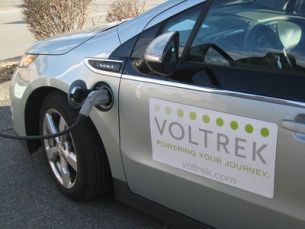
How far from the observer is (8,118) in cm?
523

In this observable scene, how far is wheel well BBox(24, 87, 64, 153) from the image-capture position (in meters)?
3.54

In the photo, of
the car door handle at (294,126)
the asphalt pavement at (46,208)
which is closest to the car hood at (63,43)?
the asphalt pavement at (46,208)

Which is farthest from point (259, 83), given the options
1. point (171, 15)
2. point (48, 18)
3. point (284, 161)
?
point (48, 18)

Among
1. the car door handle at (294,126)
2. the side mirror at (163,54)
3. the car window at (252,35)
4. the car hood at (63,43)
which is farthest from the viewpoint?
the car hood at (63,43)

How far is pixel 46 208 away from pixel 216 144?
1.58 m

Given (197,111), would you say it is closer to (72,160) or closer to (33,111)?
(72,160)

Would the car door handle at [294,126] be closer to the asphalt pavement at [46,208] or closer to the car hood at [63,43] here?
the asphalt pavement at [46,208]

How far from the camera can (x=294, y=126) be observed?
2059mm

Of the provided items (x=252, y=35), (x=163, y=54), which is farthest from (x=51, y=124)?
(x=252, y=35)

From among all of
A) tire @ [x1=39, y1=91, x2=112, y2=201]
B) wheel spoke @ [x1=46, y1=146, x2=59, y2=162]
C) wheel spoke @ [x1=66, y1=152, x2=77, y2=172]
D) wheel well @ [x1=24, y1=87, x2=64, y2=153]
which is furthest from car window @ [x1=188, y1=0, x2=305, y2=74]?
wheel spoke @ [x1=46, y1=146, x2=59, y2=162]

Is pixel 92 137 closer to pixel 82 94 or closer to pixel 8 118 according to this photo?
pixel 82 94

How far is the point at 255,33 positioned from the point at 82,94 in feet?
3.45

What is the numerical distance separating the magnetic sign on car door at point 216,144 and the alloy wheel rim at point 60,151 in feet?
2.82

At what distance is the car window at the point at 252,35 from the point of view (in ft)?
7.54
